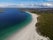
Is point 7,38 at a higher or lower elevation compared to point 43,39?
higher

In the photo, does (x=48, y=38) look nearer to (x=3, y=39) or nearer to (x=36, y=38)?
(x=36, y=38)

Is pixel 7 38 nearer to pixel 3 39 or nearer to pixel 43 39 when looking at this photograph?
pixel 3 39

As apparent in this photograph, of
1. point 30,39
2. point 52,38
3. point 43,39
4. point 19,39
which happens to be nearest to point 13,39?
point 19,39

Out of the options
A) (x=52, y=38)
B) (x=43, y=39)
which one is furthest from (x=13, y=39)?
(x=52, y=38)

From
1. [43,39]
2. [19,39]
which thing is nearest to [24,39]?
[19,39]

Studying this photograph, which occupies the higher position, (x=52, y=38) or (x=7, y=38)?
(x=7, y=38)

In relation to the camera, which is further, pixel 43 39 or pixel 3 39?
pixel 3 39

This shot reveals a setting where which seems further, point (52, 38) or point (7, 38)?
point (7, 38)

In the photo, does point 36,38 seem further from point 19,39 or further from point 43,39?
point 19,39
